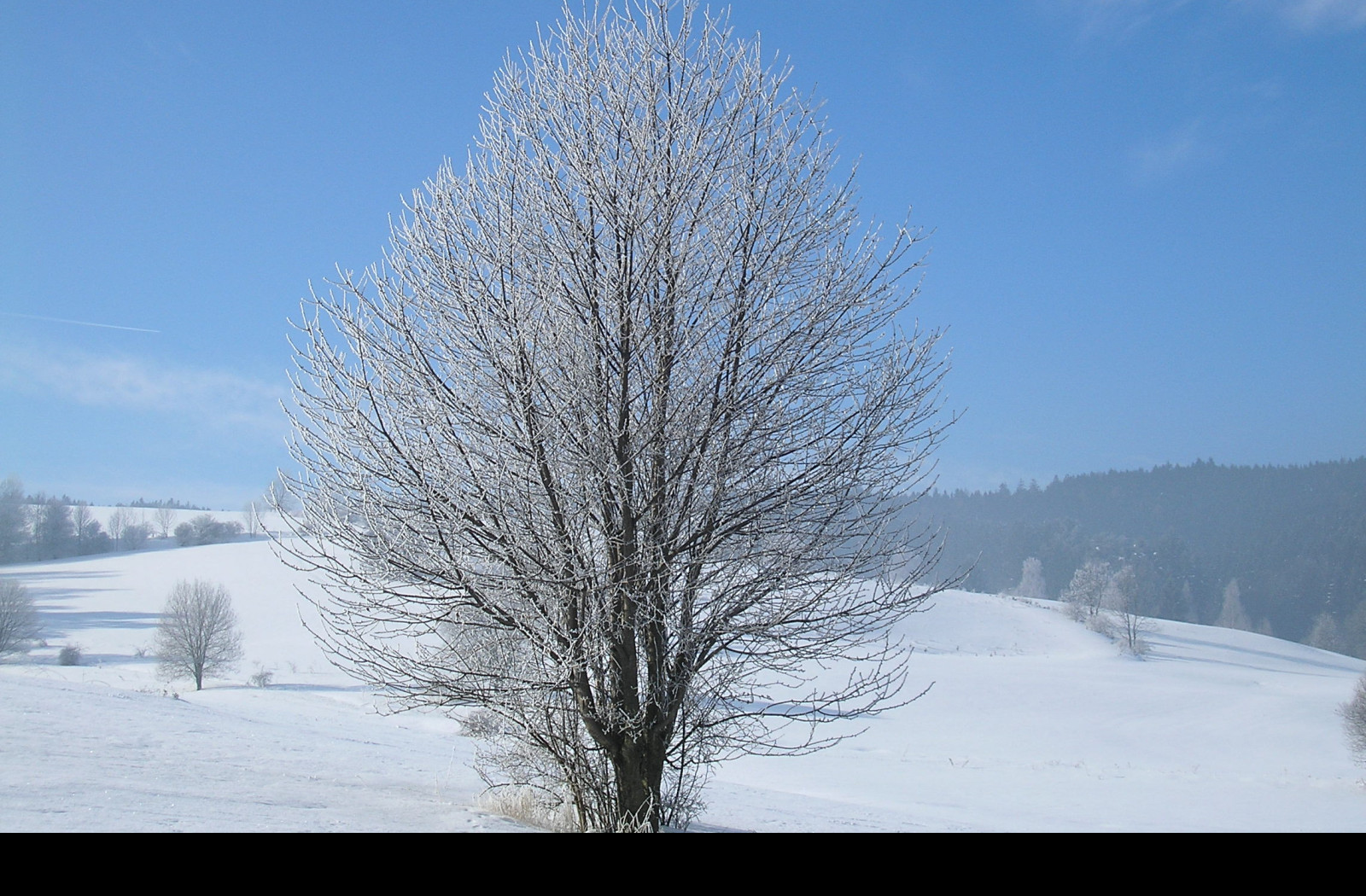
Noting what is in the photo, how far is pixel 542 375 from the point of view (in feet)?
17.6

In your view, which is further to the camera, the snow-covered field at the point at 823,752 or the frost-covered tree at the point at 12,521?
the frost-covered tree at the point at 12,521

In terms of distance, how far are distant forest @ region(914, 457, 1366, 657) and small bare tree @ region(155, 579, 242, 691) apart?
45636 millimetres

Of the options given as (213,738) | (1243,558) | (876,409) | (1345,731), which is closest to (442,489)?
(876,409)

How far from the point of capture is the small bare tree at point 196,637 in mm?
40219

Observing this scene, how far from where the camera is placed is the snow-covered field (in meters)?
7.44

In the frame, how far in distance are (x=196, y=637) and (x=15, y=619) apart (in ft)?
26.7

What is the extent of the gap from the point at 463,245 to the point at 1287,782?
86.4ft

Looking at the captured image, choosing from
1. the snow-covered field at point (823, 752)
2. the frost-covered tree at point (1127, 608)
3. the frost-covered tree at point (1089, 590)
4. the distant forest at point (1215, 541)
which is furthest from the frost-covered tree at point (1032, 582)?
the snow-covered field at point (823, 752)

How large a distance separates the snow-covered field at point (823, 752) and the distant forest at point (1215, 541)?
30.7 ft

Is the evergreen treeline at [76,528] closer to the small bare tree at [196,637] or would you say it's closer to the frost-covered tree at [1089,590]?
the small bare tree at [196,637]

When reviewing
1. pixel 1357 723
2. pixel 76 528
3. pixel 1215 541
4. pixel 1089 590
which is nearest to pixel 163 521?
pixel 76 528

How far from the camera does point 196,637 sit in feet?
135

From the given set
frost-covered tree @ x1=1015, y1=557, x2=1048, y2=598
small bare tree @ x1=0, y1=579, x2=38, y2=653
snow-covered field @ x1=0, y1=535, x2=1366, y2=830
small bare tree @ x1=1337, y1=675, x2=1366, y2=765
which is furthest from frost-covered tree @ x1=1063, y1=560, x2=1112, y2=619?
small bare tree @ x1=0, y1=579, x2=38, y2=653

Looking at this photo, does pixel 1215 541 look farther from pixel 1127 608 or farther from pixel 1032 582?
pixel 1127 608
